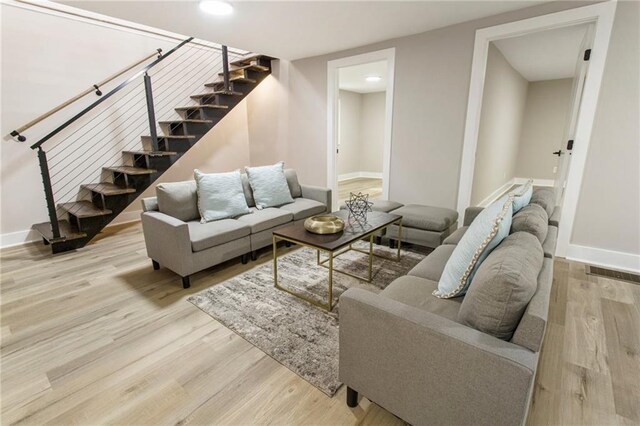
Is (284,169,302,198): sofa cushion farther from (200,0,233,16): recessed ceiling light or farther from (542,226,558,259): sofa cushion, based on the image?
(542,226,558,259): sofa cushion

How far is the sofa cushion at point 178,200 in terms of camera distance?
2.74 meters

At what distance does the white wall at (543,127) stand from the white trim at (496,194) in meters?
0.60

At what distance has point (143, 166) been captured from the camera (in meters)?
3.99

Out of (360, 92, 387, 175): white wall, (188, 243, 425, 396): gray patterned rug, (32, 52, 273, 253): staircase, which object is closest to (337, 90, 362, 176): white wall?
(360, 92, 387, 175): white wall

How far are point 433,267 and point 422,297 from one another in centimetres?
42

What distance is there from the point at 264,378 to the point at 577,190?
320 cm

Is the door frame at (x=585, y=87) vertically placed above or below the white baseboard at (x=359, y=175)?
above

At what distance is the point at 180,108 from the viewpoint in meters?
4.48

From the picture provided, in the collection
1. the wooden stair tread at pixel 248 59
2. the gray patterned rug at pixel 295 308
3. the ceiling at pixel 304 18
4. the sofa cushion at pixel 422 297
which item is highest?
the wooden stair tread at pixel 248 59

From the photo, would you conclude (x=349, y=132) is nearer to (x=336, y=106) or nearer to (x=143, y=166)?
(x=336, y=106)

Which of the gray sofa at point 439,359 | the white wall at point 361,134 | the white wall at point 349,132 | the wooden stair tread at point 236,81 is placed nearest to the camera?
the gray sofa at point 439,359

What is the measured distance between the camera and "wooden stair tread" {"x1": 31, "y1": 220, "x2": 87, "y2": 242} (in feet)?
10.7

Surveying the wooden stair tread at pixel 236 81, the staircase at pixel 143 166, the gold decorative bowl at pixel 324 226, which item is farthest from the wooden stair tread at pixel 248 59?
the gold decorative bowl at pixel 324 226

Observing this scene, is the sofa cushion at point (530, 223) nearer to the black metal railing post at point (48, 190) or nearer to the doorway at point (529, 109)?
the doorway at point (529, 109)
